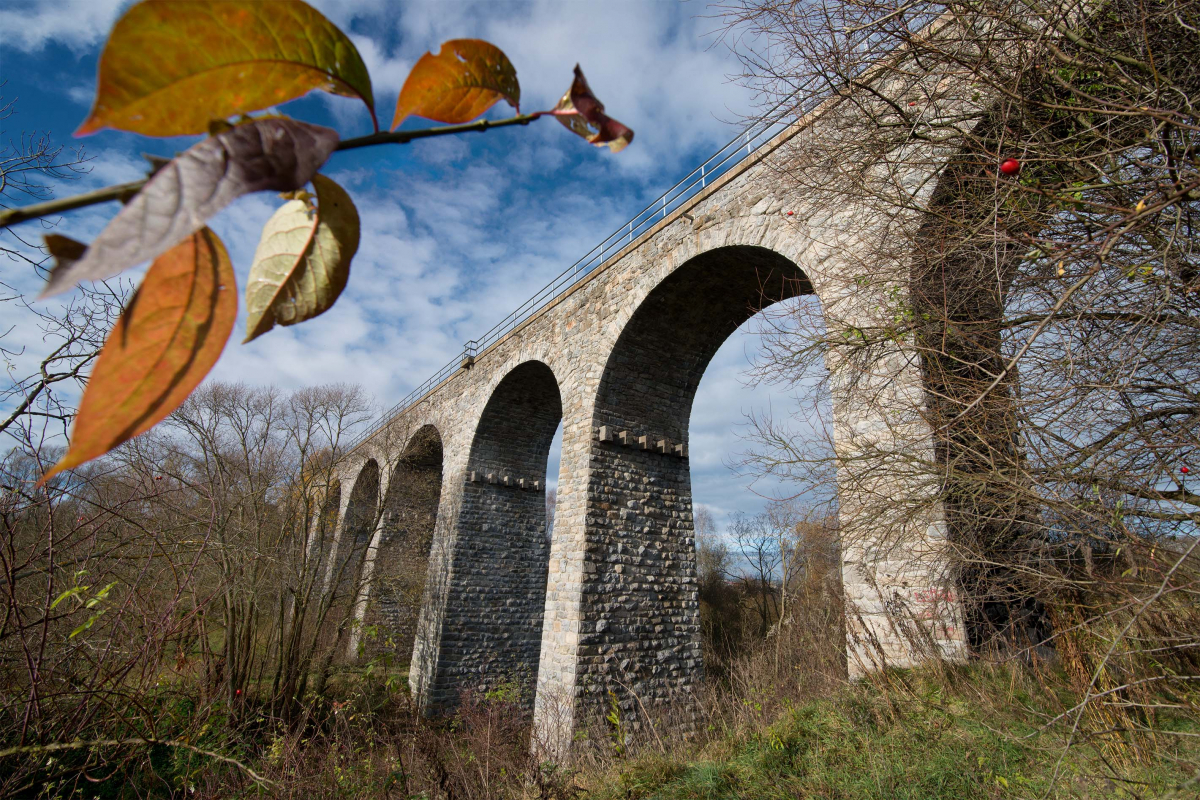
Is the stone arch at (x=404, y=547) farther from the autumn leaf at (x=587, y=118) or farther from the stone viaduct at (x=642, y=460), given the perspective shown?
the autumn leaf at (x=587, y=118)

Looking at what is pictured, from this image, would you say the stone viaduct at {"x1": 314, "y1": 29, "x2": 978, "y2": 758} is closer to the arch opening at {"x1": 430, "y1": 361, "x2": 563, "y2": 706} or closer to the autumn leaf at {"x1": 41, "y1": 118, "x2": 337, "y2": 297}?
the arch opening at {"x1": 430, "y1": 361, "x2": 563, "y2": 706}

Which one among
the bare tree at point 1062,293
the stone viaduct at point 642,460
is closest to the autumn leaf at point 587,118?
the bare tree at point 1062,293

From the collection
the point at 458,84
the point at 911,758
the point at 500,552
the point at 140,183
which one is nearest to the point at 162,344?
the point at 140,183

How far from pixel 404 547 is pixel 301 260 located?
1452 centimetres

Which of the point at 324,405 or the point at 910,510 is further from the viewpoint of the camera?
the point at 324,405

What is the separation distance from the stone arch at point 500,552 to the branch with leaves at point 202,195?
10249 millimetres

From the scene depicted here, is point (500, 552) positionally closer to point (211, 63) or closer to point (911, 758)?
point (911, 758)

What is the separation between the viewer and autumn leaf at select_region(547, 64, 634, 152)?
0.52 meters

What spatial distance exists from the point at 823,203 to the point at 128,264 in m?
5.01

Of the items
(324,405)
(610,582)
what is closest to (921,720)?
(610,582)

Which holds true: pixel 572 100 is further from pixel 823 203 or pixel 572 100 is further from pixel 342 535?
pixel 342 535

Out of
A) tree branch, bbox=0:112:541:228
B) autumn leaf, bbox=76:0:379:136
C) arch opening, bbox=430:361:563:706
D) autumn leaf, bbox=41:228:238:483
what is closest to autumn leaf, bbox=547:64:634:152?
tree branch, bbox=0:112:541:228

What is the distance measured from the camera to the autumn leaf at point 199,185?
0.26 m

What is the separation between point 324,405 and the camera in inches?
452
